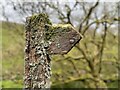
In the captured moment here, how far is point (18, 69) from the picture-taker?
12047 mm

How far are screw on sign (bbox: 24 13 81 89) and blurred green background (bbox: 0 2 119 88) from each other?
364 inches

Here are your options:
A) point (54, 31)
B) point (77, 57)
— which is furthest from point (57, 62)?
point (54, 31)

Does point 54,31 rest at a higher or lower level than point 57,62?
lower

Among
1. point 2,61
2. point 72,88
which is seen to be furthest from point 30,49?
point 72,88

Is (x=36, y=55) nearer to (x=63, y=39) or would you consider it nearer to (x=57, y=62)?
(x=63, y=39)

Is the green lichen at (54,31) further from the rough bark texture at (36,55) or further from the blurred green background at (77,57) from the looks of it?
the blurred green background at (77,57)

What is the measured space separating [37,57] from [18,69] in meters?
10.2

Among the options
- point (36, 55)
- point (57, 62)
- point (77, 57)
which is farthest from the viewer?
point (57, 62)

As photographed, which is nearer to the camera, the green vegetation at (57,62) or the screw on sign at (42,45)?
the screw on sign at (42,45)

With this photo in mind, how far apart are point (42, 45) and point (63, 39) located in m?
0.15

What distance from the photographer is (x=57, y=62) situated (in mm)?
12648

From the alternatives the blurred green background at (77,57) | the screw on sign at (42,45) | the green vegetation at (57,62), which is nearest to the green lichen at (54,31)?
the screw on sign at (42,45)

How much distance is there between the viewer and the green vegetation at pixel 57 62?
39.0 ft

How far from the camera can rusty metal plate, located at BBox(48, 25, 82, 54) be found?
1996 mm
